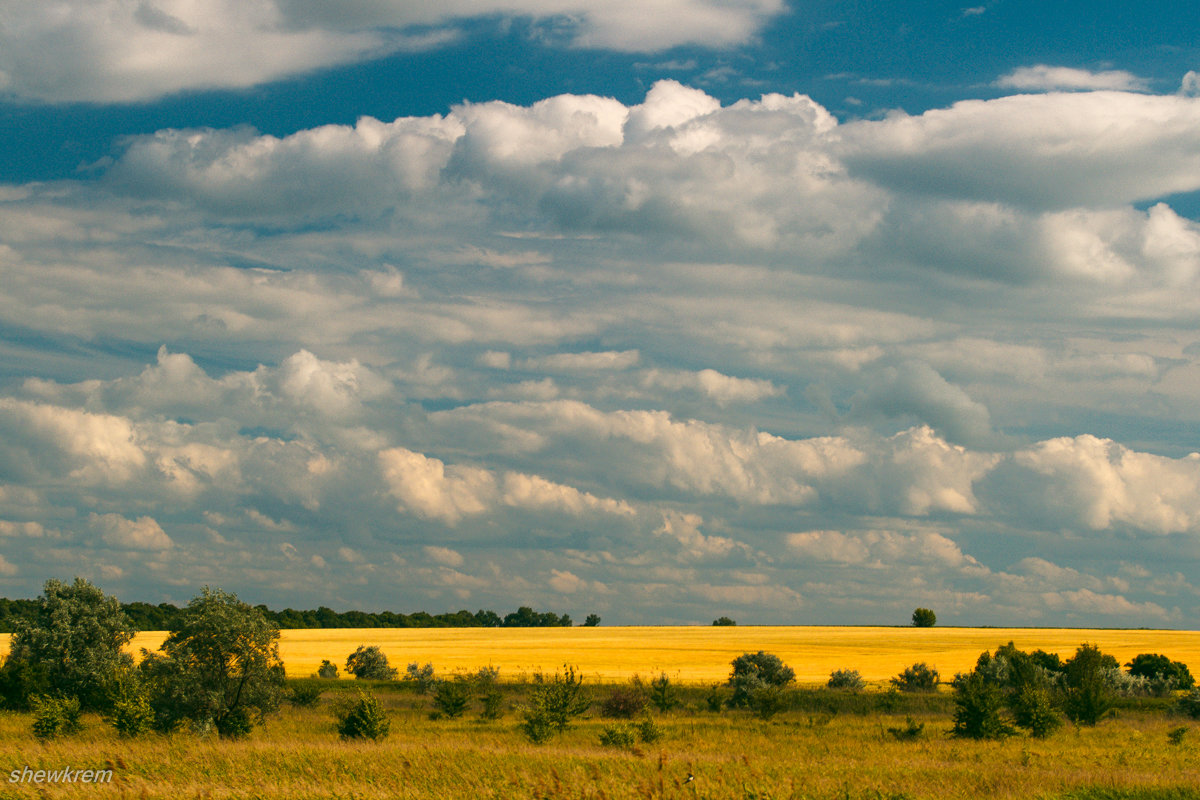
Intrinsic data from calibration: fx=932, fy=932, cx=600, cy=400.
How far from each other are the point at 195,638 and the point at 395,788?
1942 centimetres

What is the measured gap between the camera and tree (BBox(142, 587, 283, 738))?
133 ft

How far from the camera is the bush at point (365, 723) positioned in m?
41.0

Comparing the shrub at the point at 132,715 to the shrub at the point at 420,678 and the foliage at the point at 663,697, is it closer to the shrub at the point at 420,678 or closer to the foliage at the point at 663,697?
the shrub at the point at 420,678

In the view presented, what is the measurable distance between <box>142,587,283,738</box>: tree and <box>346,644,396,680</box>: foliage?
36003 mm

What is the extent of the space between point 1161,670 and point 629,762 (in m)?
62.1

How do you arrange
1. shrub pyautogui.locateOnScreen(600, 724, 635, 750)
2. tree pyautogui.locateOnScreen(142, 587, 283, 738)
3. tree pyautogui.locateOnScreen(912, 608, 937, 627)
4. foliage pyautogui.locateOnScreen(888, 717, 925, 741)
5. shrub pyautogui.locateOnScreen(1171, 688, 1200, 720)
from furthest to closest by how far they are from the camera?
1. tree pyautogui.locateOnScreen(912, 608, 937, 627)
2. shrub pyautogui.locateOnScreen(1171, 688, 1200, 720)
3. foliage pyautogui.locateOnScreen(888, 717, 925, 741)
4. tree pyautogui.locateOnScreen(142, 587, 283, 738)
5. shrub pyautogui.locateOnScreen(600, 724, 635, 750)

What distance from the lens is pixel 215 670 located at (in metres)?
41.4

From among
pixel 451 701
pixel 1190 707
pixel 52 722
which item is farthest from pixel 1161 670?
pixel 52 722

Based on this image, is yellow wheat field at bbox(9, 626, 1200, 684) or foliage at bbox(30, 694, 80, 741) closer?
foliage at bbox(30, 694, 80, 741)

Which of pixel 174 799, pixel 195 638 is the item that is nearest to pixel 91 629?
pixel 195 638

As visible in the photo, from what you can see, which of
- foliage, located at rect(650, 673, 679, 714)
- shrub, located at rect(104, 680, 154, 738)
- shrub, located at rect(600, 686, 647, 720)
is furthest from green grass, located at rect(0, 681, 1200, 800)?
foliage, located at rect(650, 673, 679, 714)

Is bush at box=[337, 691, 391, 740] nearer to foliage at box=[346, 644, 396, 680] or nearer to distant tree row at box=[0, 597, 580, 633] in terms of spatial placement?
foliage at box=[346, 644, 396, 680]

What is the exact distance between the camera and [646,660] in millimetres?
87438

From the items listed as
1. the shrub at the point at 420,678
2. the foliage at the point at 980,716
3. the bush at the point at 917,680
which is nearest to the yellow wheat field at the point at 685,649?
the bush at the point at 917,680
